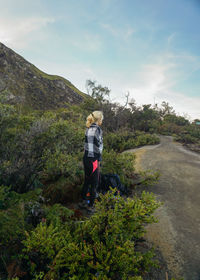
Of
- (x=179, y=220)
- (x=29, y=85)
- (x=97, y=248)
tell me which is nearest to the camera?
(x=97, y=248)

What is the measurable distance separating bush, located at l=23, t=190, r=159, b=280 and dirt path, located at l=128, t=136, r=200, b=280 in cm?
88

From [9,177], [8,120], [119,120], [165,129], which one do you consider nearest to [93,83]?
[119,120]

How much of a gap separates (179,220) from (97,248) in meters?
2.53

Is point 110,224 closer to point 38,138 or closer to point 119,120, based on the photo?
point 38,138

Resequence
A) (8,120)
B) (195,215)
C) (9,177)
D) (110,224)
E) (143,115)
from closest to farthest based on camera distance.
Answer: (110,224) < (195,215) < (9,177) < (8,120) < (143,115)

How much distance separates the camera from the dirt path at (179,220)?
235 cm

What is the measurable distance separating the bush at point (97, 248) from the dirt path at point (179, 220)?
2.90 feet

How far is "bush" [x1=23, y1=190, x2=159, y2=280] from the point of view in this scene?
5.02ft

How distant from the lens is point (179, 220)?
3.39m

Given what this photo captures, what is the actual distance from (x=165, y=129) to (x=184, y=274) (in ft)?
54.7

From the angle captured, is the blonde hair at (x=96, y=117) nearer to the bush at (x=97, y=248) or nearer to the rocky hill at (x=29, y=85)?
the bush at (x=97, y=248)

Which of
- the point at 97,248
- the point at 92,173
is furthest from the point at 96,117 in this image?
the point at 97,248

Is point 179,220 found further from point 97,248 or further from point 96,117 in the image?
point 96,117

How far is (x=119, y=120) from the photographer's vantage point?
15.5 m
